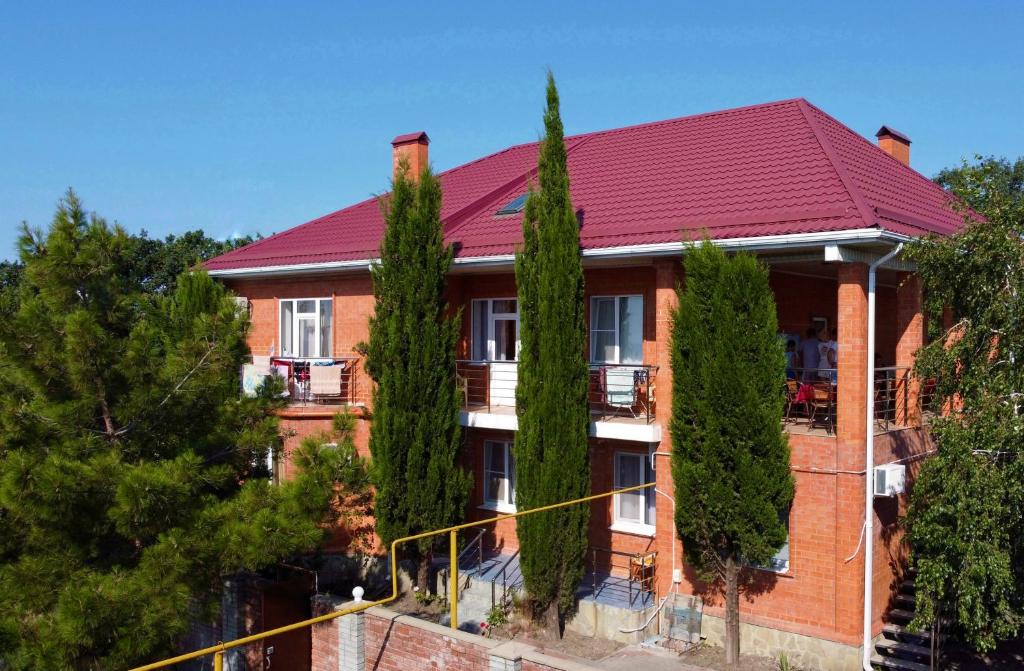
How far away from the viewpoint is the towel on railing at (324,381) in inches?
684

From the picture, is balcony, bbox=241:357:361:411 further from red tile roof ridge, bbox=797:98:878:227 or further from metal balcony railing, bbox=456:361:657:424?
red tile roof ridge, bbox=797:98:878:227

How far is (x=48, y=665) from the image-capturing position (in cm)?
863

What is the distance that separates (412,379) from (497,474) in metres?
3.69

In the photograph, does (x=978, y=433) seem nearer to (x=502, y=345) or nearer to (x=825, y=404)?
(x=825, y=404)

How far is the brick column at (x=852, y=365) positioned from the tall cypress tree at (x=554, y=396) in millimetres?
3623

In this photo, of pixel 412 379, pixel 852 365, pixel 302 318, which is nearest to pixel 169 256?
pixel 302 318

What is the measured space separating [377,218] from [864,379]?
1140cm

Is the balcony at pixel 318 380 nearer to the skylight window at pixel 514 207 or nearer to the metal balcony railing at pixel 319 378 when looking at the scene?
the metal balcony railing at pixel 319 378

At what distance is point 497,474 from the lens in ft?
56.4

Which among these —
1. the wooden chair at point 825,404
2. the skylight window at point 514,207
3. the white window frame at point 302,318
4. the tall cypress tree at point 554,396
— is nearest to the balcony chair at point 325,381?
the white window frame at point 302,318

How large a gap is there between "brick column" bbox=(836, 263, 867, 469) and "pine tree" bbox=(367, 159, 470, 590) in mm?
6059

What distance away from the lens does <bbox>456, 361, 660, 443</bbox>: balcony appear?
45.3ft

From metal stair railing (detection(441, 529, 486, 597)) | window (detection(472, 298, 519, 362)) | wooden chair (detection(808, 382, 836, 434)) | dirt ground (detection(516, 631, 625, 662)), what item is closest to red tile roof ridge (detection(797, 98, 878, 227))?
wooden chair (detection(808, 382, 836, 434))

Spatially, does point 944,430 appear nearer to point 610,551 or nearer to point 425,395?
point 610,551
